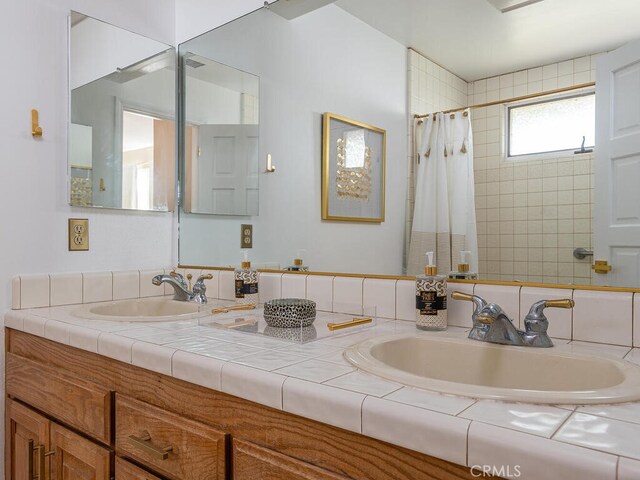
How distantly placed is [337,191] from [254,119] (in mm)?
503

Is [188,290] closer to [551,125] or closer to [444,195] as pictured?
[444,195]

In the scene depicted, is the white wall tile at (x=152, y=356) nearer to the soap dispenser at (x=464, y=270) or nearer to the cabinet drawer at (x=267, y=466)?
the cabinet drawer at (x=267, y=466)

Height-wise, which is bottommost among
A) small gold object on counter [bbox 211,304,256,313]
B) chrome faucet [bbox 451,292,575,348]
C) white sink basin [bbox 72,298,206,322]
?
white sink basin [bbox 72,298,206,322]

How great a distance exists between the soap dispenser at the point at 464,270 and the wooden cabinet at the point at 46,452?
37.2 inches

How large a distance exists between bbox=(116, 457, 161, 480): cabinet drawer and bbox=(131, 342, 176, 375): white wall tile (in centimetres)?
22

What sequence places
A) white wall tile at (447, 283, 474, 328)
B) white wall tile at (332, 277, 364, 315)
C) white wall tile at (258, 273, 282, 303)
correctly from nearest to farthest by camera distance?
white wall tile at (447, 283, 474, 328) → white wall tile at (332, 277, 364, 315) → white wall tile at (258, 273, 282, 303)

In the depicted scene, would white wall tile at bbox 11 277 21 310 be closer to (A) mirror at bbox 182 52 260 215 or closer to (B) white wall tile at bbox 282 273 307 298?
(A) mirror at bbox 182 52 260 215

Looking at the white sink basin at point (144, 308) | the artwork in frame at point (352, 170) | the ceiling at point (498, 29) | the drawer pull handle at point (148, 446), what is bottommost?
the drawer pull handle at point (148, 446)

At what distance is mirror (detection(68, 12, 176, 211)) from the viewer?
5.34 ft

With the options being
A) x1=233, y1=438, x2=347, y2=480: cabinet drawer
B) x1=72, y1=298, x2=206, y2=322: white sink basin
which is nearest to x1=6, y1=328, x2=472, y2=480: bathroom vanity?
x1=233, y1=438, x2=347, y2=480: cabinet drawer

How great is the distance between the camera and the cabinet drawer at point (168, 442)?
33.1 inches

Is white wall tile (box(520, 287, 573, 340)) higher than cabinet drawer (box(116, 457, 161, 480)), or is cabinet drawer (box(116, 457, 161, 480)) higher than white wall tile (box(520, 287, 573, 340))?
white wall tile (box(520, 287, 573, 340))

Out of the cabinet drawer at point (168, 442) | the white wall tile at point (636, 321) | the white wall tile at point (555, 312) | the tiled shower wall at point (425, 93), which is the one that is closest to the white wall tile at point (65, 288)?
the cabinet drawer at point (168, 442)

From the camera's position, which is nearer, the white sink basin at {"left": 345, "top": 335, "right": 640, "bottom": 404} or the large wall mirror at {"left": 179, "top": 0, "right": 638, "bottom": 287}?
the white sink basin at {"left": 345, "top": 335, "right": 640, "bottom": 404}
